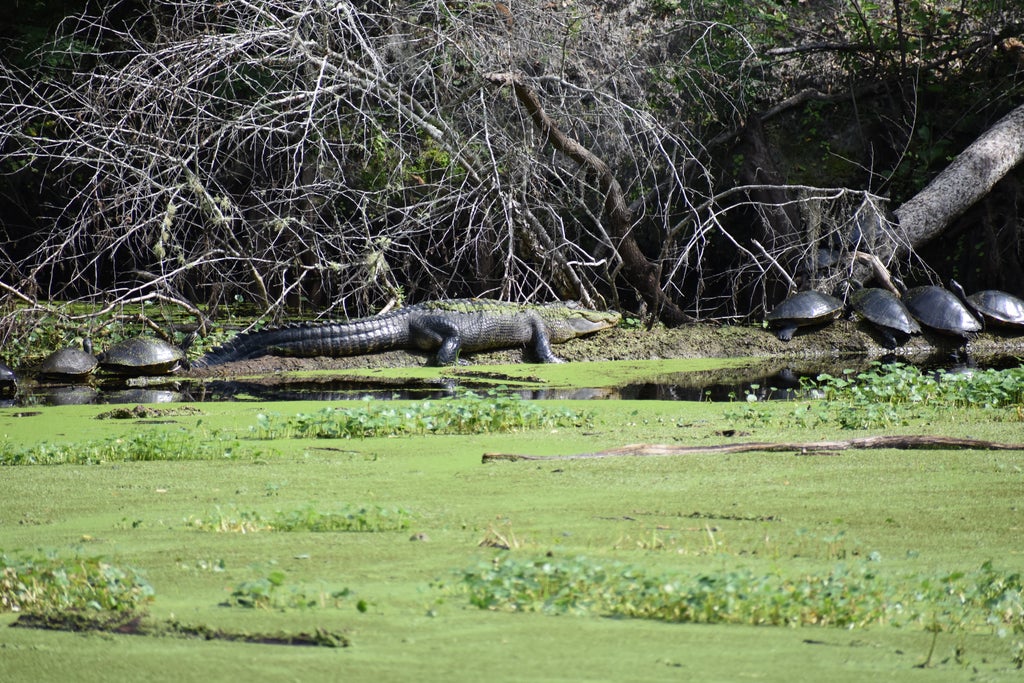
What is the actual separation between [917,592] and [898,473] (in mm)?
2083

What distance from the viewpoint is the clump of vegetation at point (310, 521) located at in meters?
3.82

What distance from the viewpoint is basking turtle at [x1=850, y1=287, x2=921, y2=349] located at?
13.3 metres

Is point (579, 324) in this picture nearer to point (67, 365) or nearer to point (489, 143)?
point (489, 143)

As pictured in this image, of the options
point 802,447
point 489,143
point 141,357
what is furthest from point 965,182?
point 141,357

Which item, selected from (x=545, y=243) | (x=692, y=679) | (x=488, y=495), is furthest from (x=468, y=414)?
(x=545, y=243)

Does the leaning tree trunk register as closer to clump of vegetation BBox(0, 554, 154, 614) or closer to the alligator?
the alligator

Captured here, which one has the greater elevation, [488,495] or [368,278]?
[368,278]

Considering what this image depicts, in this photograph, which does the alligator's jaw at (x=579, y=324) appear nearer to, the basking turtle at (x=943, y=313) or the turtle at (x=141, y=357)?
the basking turtle at (x=943, y=313)

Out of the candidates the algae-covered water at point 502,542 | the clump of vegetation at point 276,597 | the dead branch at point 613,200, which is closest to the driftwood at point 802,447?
the algae-covered water at point 502,542

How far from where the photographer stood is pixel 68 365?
11.1 m

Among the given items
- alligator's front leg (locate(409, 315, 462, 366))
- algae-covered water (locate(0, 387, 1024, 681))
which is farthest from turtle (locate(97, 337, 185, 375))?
algae-covered water (locate(0, 387, 1024, 681))

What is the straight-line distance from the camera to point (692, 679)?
231 centimetres

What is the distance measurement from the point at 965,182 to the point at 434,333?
25.2 feet

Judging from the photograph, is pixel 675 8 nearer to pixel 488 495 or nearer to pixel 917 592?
pixel 488 495
